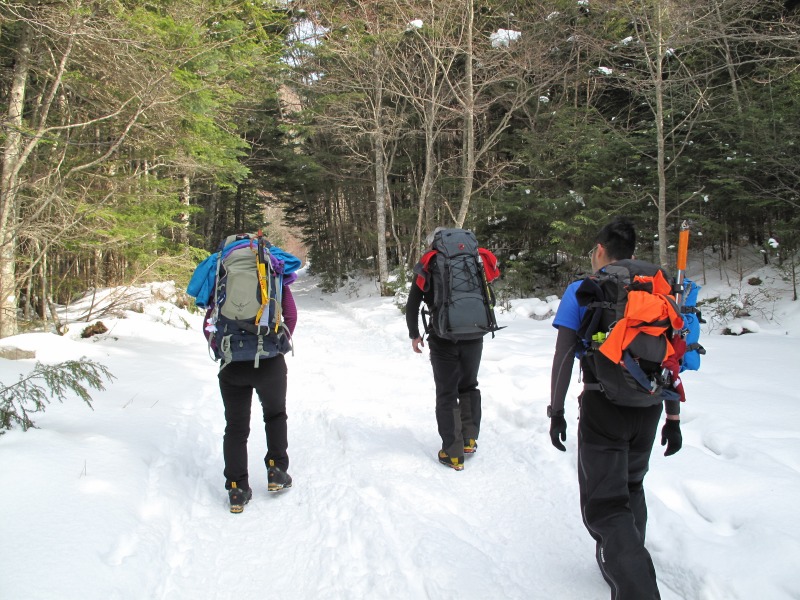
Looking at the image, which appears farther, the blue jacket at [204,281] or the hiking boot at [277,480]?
the hiking boot at [277,480]

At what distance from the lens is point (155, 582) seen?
2529 mm

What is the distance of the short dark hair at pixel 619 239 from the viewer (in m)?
2.41

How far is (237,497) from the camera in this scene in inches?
133

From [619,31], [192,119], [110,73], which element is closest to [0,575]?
[110,73]

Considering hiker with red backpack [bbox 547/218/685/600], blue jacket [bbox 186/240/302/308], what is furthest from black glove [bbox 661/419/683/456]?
blue jacket [bbox 186/240/302/308]

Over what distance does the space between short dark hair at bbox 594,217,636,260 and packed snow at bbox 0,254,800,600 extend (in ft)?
5.47

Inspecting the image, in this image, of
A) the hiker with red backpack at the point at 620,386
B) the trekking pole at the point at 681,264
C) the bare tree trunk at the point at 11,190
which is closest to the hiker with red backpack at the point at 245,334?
the hiker with red backpack at the point at 620,386

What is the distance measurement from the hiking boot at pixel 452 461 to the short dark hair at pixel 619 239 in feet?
7.34

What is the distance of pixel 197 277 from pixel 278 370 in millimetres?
901

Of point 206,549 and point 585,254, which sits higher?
point 585,254

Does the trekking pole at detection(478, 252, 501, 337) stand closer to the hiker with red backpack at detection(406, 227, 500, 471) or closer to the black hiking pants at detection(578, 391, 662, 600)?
the hiker with red backpack at detection(406, 227, 500, 471)

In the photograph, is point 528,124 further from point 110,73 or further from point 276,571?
point 276,571

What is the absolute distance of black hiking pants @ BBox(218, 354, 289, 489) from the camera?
11.3 feet

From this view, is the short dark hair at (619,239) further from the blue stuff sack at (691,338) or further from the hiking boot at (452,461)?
the hiking boot at (452,461)
